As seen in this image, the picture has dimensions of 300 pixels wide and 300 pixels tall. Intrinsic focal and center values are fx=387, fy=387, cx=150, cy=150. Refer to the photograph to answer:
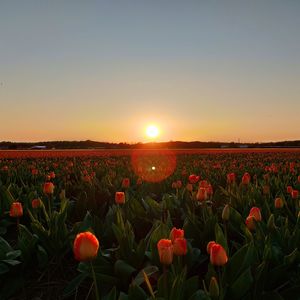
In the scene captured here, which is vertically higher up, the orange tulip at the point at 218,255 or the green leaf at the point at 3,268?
the orange tulip at the point at 218,255

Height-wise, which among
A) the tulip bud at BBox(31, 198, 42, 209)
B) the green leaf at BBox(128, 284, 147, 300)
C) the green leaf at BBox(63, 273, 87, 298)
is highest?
the tulip bud at BBox(31, 198, 42, 209)

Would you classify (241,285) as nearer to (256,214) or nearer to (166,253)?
(166,253)

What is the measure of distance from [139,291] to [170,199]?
8.36 feet

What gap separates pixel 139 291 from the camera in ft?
7.00

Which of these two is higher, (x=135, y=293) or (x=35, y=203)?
(x=35, y=203)

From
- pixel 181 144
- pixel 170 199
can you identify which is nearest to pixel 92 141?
pixel 181 144

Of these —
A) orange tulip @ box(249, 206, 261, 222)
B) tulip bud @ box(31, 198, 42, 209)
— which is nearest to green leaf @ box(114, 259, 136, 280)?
orange tulip @ box(249, 206, 261, 222)

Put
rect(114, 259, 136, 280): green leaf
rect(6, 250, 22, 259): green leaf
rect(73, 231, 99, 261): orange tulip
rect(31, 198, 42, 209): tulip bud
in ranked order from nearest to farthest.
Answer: rect(73, 231, 99, 261): orange tulip < rect(114, 259, 136, 280): green leaf < rect(6, 250, 22, 259): green leaf < rect(31, 198, 42, 209): tulip bud

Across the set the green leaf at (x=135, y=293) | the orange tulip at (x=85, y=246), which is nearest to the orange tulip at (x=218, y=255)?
the green leaf at (x=135, y=293)

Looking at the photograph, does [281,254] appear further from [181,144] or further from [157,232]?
[181,144]

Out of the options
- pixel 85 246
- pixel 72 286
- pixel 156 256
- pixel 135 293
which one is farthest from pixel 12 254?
pixel 85 246

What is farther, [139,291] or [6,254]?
[6,254]

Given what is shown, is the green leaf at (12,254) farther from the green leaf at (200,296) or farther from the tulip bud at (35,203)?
the green leaf at (200,296)

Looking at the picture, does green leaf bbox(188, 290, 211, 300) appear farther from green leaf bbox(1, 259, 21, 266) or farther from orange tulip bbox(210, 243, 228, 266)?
green leaf bbox(1, 259, 21, 266)
